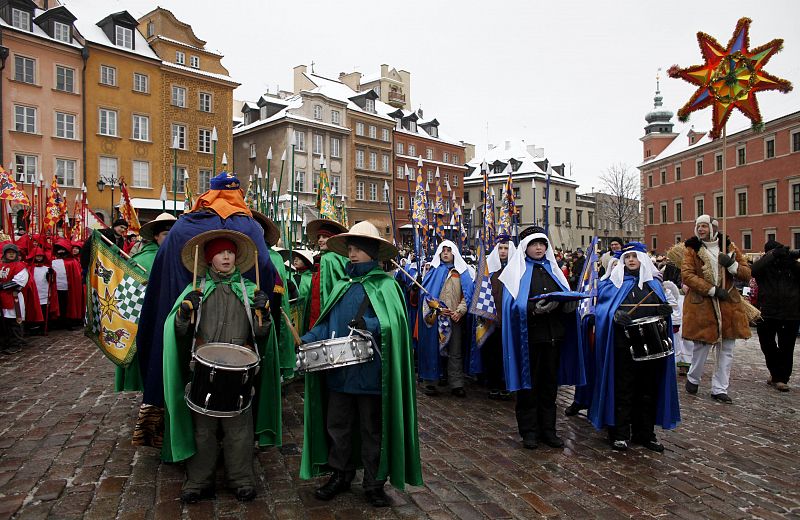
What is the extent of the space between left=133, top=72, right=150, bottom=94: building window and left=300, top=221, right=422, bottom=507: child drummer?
34.4 meters

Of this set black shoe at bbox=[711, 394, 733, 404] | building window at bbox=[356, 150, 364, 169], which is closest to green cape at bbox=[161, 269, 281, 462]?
black shoe at bbox=[711, 394, 733, 404]

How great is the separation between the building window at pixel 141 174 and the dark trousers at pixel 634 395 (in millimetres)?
33363

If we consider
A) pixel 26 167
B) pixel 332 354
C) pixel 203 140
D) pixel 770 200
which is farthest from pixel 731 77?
pixel 770 200

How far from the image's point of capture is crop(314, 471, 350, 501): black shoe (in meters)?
4.08

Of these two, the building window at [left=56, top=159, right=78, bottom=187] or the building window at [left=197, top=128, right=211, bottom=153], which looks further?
the building window at [left=197, top=128, right=211, bottom=153]

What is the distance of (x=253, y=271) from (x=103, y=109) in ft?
108

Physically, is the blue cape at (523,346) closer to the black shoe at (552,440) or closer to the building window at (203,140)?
the black shoe at (552,440)

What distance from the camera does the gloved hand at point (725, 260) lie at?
24.3 feet

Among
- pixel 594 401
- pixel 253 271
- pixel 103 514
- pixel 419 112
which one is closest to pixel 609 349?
pixel 594 401

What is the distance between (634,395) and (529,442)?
47.3 inches

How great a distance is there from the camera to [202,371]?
148 inches

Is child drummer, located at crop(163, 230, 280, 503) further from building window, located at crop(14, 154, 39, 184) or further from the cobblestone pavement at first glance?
building window, located at crop(14, 154, 39, 184)

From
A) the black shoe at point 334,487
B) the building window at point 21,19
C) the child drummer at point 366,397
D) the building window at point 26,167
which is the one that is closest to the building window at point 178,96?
the building window at point 21,19

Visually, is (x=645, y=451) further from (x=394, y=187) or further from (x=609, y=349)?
(x=394, y=187)
